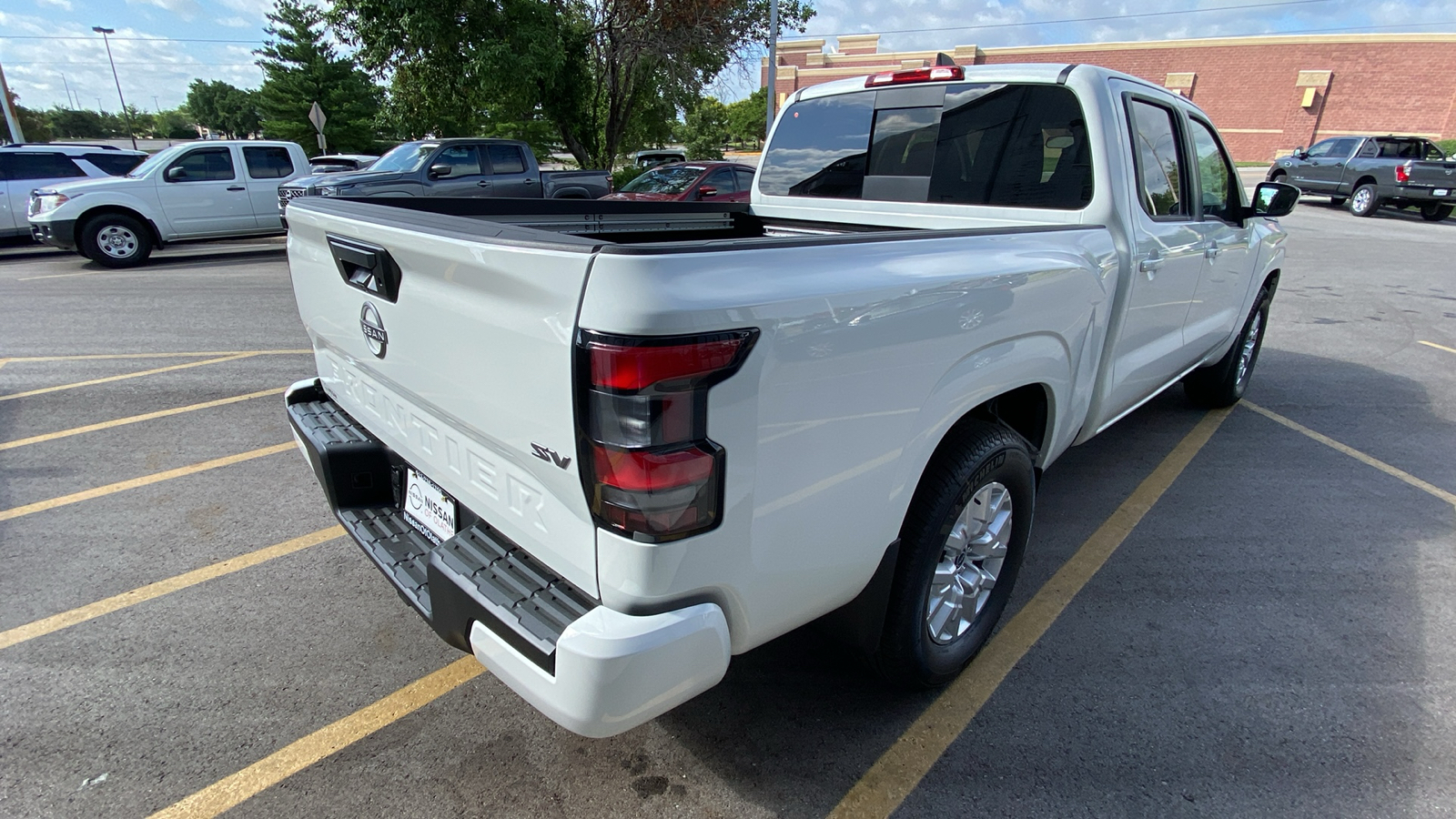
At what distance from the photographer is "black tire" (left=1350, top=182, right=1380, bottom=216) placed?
1923 centimetres

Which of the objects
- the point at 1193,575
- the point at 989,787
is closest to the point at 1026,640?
the point at 989,787

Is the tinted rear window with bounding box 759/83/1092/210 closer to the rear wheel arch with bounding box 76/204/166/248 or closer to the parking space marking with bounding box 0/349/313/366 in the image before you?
the parking space marking with bounding box 0/349/313/366

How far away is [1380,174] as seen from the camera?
18844mm

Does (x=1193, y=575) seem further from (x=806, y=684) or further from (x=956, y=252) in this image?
(x=956, y=252)

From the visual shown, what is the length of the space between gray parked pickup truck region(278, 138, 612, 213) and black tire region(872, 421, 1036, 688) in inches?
398

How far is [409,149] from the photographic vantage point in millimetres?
12602

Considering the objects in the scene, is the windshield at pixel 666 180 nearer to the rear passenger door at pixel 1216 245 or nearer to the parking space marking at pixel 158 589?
the rear passenger door at pixel 1216 245

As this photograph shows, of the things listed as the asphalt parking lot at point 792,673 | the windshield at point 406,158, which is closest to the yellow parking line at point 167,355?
the asphalt parking lot at point 792,673

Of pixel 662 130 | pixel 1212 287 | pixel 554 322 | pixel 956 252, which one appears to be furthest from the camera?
pixel 662 130

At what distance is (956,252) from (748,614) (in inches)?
44.6

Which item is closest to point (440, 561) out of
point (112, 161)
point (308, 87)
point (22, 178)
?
point (22, 178)

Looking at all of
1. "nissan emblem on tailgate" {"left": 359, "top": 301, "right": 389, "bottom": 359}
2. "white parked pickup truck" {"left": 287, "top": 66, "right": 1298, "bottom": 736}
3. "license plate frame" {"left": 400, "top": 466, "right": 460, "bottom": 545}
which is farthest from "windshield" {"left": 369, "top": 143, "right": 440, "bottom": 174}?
"license plate frame" {"left": 400, "top": 466, "right": 460, "bottom": 545}

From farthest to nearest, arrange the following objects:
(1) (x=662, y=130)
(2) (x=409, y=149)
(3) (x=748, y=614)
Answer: (1) (x=662, y=130), (2) (x=409, y=149), (3) (x=748, y=614)

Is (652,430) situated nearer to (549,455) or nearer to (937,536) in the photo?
(549,455)
